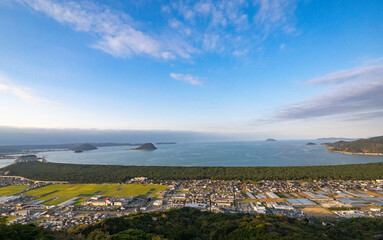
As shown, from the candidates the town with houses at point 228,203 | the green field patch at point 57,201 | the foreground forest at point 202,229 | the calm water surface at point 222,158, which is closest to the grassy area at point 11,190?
the town with houses at point 228,203

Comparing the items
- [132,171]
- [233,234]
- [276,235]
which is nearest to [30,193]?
[132,171]

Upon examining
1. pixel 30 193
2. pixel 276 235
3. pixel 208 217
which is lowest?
pixel 30 193

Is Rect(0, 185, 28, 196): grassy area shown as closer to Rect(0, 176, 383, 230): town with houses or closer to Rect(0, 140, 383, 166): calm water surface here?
Rect(0, 176, 383, 230): town with houses

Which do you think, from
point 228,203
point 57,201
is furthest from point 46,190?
point 228,203

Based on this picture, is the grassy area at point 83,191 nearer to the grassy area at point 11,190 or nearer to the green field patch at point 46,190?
the green field patch at point 46,190

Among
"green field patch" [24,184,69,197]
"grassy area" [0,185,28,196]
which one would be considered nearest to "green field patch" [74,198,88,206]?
"green field patch" [24,184,69,197]

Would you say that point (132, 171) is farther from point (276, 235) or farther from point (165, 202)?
point (276, 235)
